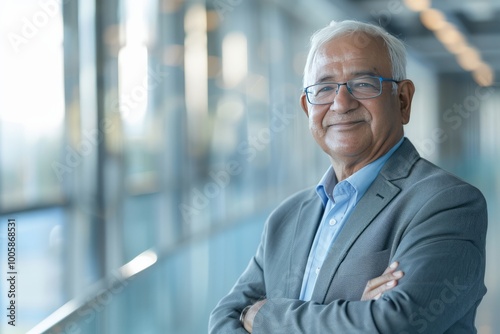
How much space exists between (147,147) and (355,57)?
20.6ft

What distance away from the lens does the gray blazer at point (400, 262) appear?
151 centimetres

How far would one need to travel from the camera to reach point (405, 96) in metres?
1.94

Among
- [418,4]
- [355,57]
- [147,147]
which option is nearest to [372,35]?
[355,57]

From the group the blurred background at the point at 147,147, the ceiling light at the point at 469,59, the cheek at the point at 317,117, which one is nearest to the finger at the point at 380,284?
the cheek at the point at 317,117

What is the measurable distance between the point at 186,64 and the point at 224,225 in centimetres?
274

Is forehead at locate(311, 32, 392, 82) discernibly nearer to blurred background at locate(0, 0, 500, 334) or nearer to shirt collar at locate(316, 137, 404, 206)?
shirt collar at locate(316, 137, 404, 206)

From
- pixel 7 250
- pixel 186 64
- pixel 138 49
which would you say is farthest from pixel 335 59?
pixel 186 64

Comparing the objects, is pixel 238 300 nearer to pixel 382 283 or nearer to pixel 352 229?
pixel 352 229

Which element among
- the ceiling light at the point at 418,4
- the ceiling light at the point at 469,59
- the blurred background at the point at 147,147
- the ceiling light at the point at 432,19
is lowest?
the blurred background at the point at 147,147

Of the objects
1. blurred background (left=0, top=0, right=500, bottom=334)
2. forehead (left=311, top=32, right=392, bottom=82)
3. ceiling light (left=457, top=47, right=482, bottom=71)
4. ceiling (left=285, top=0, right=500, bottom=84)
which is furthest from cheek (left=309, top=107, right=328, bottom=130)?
ceiling light (left=457, top=47, right=482, bottom=71)

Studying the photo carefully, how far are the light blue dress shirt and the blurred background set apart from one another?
58cm

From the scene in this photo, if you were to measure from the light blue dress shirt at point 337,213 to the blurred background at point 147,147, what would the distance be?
22.7 inches

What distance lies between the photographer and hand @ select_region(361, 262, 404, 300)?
1544mm

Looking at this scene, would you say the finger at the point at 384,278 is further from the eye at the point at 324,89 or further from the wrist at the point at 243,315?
the eye at the point at 324,89
